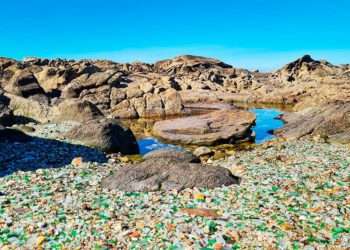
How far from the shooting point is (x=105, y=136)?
31.8 m

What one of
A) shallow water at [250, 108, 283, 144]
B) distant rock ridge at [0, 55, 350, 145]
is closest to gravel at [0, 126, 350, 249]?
shallow water at [250, 108, 283, 144]

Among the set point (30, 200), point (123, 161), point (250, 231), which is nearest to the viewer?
point (250, 231)

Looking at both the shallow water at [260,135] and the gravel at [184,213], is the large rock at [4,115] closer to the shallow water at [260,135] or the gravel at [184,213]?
the shallow water at [260,135]

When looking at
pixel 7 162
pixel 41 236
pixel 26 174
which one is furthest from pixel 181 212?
pixel 7 162

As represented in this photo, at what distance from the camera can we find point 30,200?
16.5 meters

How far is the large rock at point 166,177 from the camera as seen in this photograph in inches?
701

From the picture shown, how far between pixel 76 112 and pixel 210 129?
13799 mm

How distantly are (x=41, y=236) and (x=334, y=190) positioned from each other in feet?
34.7

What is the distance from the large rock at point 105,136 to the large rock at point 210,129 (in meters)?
5.89

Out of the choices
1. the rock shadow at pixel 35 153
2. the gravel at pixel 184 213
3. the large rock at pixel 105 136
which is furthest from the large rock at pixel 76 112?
the gravel at pixel 184 213

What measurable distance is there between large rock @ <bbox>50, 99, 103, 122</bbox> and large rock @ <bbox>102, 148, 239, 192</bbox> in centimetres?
2570

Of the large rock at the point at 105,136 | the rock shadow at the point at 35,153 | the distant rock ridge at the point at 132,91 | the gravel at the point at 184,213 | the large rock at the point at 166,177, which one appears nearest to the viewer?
the gravel at the point at 184,213

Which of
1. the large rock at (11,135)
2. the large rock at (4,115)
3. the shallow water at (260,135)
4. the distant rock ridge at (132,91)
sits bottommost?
the shallow water at (260,135)

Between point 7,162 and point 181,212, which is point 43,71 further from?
point 181,212
